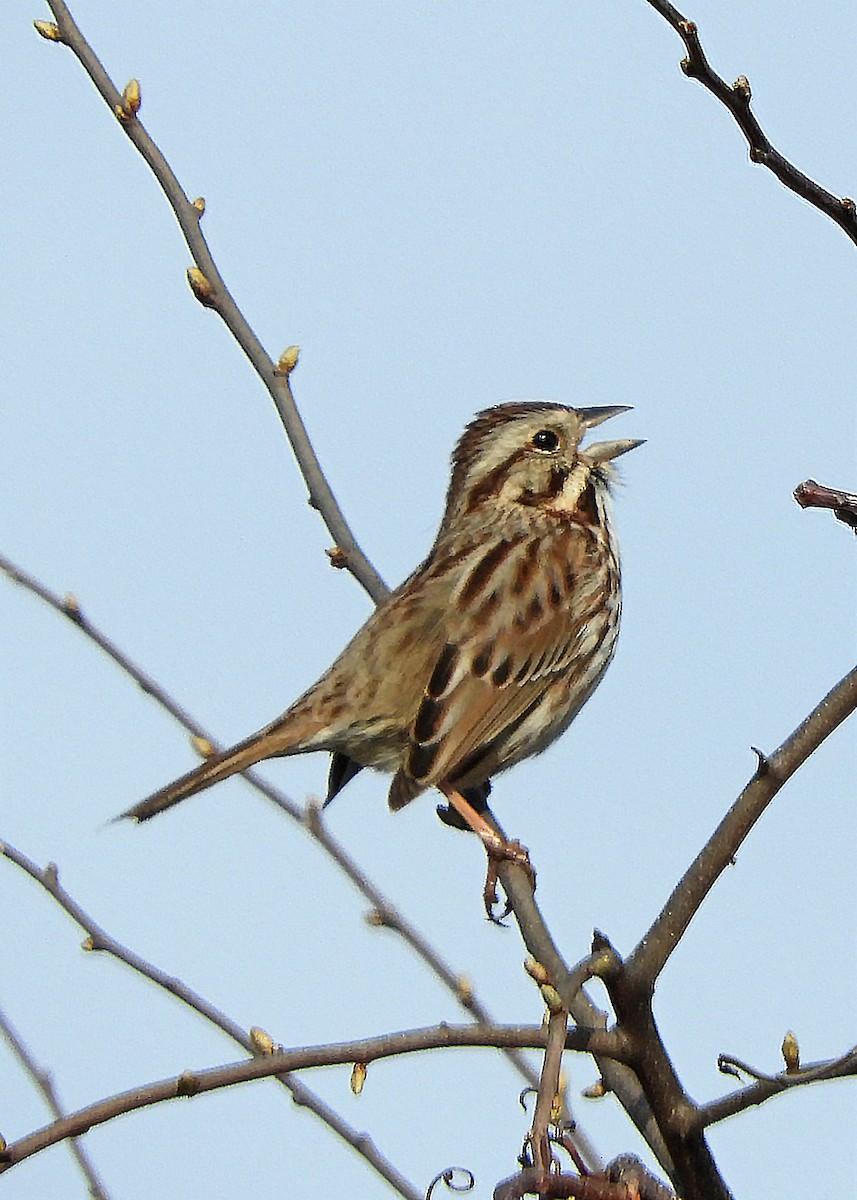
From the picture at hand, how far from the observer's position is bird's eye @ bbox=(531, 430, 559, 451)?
702 centimetres

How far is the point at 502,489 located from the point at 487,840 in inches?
69.3

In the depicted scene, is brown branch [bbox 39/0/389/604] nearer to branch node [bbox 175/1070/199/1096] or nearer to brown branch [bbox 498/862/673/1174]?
brown branch [bbox 498/862/673/1174]

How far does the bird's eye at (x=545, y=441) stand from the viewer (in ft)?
23.0

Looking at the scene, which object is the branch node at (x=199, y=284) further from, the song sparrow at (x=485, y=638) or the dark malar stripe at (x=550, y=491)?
the dark malar stripe at (x=550, y=491)

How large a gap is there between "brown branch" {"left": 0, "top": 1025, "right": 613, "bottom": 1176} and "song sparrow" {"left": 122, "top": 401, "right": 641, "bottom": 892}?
2518 mm

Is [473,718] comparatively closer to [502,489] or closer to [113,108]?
[502,489]

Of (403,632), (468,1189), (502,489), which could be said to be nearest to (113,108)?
(403,632)

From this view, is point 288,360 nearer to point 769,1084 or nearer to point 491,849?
point 491,849

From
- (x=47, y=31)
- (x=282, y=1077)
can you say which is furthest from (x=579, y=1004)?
(x=47, y=31)

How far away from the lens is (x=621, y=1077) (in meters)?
4.18

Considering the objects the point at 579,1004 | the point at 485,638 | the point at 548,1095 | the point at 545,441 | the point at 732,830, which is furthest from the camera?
the point at 545,441

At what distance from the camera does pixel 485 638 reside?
6.43m

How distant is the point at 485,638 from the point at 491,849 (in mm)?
960

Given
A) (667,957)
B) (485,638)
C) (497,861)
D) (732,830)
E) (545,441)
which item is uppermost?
(545,441)
